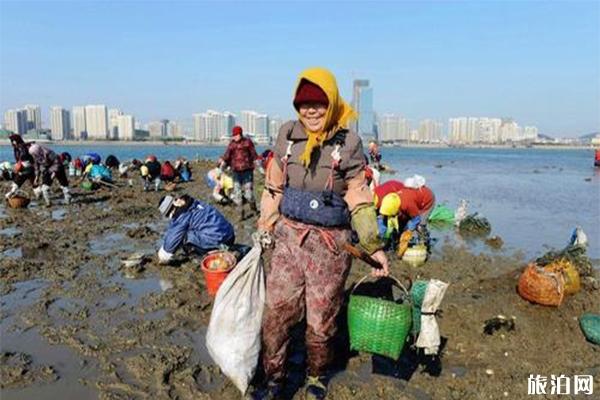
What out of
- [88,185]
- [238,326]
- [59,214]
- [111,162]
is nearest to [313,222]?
[238,326]

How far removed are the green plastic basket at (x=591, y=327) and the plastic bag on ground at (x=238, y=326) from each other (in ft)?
11.2

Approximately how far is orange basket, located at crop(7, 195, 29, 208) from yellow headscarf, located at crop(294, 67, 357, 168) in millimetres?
11355

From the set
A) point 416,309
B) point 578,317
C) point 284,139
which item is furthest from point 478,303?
point 284,139

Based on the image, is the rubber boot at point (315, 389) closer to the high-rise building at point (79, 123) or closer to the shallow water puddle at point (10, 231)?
the shallow water puddle at point (10, 231)

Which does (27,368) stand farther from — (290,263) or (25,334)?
(290,263)

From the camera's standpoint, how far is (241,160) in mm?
10336

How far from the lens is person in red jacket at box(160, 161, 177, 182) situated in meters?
17.0

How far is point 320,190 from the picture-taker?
3123 millimetres

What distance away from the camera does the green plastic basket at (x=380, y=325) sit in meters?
3.26

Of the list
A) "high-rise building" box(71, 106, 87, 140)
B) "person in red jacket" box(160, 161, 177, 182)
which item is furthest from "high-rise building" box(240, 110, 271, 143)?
"person in red jacket" box(160, 161, 177, 182)

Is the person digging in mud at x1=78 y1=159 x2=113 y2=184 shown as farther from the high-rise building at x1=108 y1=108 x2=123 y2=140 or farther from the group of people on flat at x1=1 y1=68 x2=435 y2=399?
the high-rise building at x1=108 y1=108 x2=123 y2=140

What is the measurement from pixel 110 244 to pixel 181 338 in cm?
432

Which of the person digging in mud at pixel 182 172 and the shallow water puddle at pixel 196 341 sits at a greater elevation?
the person digging in mud at pixel 182 172

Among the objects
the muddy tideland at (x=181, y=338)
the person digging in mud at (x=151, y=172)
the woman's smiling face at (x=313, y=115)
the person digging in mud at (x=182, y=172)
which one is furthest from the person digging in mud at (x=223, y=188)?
the woman's smiling face at (x=313, y=115)
